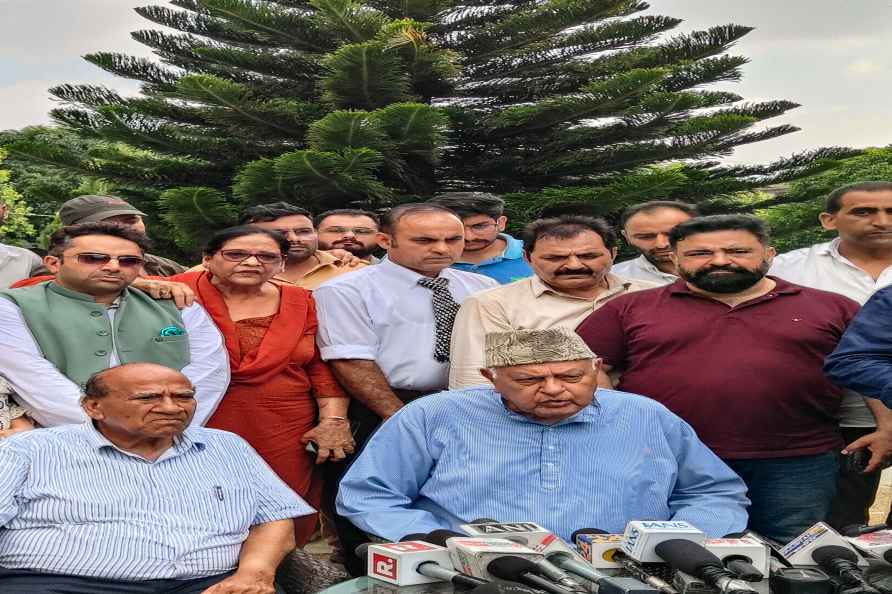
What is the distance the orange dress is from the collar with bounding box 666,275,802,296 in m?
1.43

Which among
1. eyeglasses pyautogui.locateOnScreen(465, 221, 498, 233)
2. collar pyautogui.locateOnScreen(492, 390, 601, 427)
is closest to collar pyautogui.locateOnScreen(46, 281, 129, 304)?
collar pyautogui.locateOnScreen(492, 390, 601, 427)

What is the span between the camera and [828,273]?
190 inches

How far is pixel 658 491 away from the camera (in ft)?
12.0

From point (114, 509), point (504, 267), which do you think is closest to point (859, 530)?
point (114, 509)

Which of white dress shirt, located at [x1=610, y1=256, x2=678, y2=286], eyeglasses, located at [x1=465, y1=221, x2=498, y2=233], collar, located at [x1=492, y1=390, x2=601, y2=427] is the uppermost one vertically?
eyeglasses, located at [x1=465, y1=221, x2=498, y2=233]

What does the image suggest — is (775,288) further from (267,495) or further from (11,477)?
(11,477)

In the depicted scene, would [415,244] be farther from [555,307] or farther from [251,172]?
[251,172]

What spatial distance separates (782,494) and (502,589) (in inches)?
80.1

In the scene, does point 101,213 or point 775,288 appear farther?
point 101,213

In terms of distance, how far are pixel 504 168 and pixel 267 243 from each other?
1050 cm

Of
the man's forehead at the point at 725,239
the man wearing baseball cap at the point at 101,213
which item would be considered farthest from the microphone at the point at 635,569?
the man wearing baseball cap at the point at 101,213

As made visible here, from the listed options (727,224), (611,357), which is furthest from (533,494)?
(727,224)

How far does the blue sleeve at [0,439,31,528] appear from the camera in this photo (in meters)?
3.35

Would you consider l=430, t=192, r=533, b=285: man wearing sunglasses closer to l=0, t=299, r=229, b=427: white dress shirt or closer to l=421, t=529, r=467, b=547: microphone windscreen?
l=0, t=299, r=229, b=427: white dress shirt
